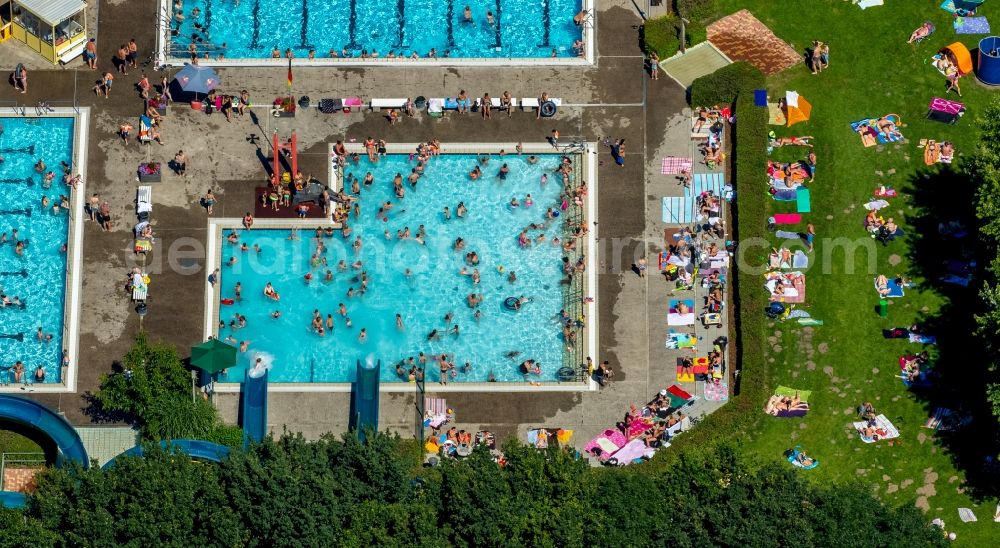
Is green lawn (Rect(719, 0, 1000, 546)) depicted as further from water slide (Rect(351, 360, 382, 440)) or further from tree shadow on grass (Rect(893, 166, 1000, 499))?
water slide (Rect(351, 360, 382, 440))

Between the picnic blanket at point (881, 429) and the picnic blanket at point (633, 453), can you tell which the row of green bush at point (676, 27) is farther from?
the picnic blanket at point (881, 429)

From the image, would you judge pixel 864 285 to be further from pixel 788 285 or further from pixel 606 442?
pixel 606 442

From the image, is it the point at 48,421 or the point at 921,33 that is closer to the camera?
the point at 48,421

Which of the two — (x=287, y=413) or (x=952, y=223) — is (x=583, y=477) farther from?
(x=952, y=223)

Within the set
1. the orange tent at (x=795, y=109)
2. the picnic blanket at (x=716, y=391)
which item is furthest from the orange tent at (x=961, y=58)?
the picnic blanket at (x=716, y=391)

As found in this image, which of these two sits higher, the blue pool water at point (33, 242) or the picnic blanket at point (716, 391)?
the blue pool water at point (33, 242)

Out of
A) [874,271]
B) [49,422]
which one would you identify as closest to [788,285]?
[874,271]

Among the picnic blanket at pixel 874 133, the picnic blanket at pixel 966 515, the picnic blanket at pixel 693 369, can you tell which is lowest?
the picnic blanket at pixel 966 515
